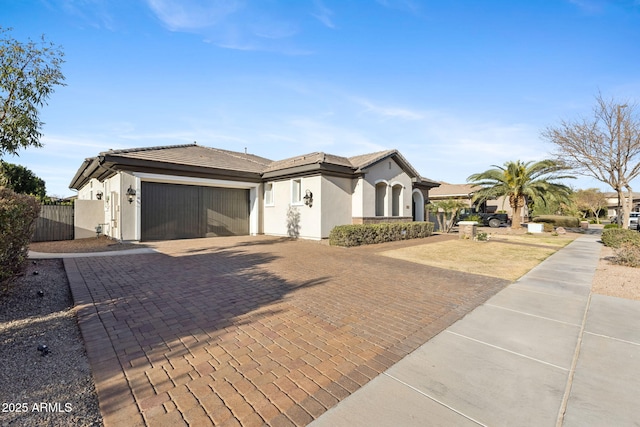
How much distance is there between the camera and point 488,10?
10.0 m

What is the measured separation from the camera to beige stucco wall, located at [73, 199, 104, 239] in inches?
575

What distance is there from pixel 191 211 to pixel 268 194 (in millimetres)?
4449

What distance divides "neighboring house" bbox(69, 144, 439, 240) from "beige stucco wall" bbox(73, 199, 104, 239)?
0.04m

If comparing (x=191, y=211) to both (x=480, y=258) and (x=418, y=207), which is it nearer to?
(x=480, y=258)

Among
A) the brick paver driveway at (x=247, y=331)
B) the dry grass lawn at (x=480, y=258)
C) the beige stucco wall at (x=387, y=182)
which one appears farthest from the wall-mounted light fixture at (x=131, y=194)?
the dry grass lawn at (x=480, y=258)

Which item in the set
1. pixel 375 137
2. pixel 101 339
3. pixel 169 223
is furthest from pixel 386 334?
pixel 375 137

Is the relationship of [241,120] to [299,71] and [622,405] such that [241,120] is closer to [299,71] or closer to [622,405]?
[299,71]

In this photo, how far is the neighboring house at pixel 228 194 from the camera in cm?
1293

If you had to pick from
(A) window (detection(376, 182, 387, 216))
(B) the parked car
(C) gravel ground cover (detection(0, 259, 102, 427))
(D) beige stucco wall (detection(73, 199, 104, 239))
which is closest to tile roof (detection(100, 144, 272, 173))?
(D) beige stucco wall (detection(73, 199, 104, 239))

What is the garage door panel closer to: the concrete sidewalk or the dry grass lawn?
the dry grass lawn

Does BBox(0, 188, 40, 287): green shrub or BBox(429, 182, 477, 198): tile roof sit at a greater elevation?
BBox(429, 182, 477, 198): tile roof

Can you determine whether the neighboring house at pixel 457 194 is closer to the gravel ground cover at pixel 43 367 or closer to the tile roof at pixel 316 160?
the tile roof at pixel 316 160

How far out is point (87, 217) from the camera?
14828 mm

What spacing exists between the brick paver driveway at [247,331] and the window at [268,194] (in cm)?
921
